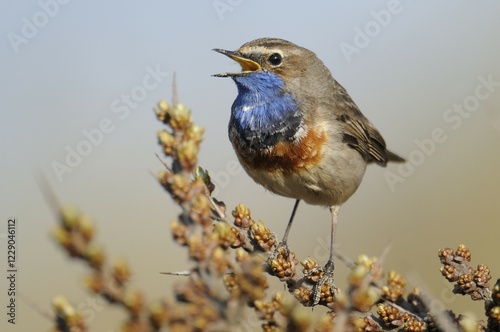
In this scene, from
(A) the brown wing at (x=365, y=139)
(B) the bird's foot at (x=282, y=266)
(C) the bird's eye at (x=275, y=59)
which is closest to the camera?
(B) the bird's foot at (x=282, y=266)

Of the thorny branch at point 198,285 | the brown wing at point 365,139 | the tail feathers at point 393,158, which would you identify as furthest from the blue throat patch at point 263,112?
the thorny branch at point 198,285

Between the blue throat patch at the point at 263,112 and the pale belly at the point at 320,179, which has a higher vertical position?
the blue throat patch at the point at 263,112

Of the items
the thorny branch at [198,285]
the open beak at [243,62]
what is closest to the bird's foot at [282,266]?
the thorny branch at [198,285]

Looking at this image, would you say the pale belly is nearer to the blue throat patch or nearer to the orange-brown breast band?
the orange-brown breast band

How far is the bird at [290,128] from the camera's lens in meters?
5.18

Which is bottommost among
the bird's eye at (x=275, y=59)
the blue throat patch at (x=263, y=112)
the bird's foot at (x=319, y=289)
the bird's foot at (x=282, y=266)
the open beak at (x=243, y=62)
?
the bird's foot at (x=319, y=289)

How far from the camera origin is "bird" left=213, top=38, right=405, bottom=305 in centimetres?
518

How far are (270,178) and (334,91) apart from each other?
4.17ft

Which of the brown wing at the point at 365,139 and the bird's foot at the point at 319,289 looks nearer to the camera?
the bird's foot at the point at 319,289

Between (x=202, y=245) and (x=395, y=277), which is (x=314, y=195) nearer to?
(x=395, y=277)

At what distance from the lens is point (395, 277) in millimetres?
2676

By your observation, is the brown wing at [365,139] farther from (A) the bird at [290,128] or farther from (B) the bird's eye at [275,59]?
(B) the bird's eye at [275,59]

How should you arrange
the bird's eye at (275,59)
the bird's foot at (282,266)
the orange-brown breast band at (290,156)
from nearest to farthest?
1. the bird's foot at (282,266)
2. the orange-brown breast band at (290,156)
3. the bird's eye at (275,59)

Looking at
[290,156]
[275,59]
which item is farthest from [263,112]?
[275,59]
